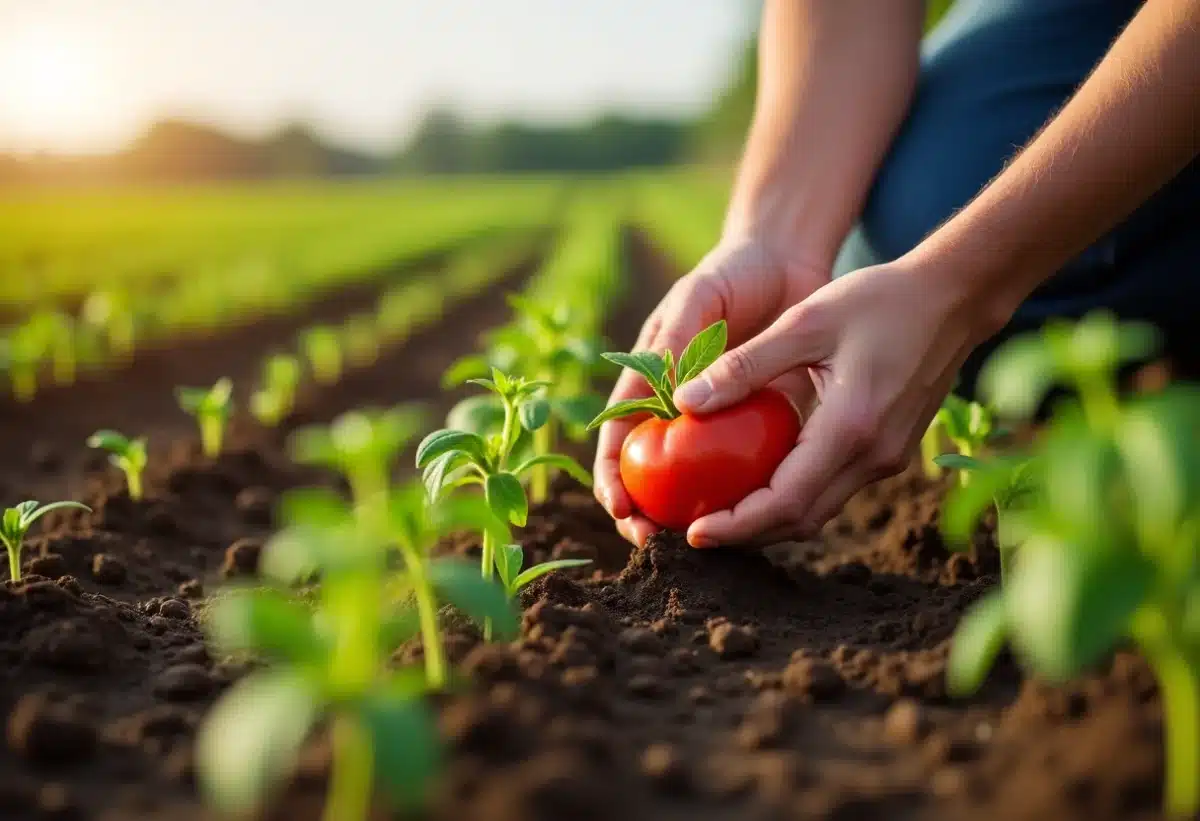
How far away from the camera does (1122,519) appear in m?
1.44

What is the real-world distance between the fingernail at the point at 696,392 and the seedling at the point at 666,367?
0.09 meters

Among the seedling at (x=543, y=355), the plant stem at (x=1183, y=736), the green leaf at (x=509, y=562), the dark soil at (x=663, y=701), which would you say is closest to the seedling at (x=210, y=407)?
the dark soil at (x=663, y=701)

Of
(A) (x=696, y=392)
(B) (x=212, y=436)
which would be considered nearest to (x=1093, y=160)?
(A) (x=696, y=392)

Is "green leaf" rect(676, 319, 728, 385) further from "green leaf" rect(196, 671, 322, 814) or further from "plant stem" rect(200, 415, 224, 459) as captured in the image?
"plant stem" rect(200, 415, 224, 459)

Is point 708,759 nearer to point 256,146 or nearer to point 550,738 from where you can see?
point 550,738

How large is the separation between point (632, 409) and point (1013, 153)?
84.5 inches

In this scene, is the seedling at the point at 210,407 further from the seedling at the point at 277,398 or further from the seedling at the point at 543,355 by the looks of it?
the seedling at the point at 543,355

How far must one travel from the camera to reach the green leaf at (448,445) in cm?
229

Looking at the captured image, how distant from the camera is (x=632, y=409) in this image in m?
2.63

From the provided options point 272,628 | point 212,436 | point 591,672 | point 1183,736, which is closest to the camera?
point 272,628

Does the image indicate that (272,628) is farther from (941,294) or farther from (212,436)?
(212,436)

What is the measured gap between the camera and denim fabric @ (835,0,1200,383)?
A: 3.84 metres

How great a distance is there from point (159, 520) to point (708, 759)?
2385mm

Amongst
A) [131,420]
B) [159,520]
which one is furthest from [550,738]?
[131,420]
